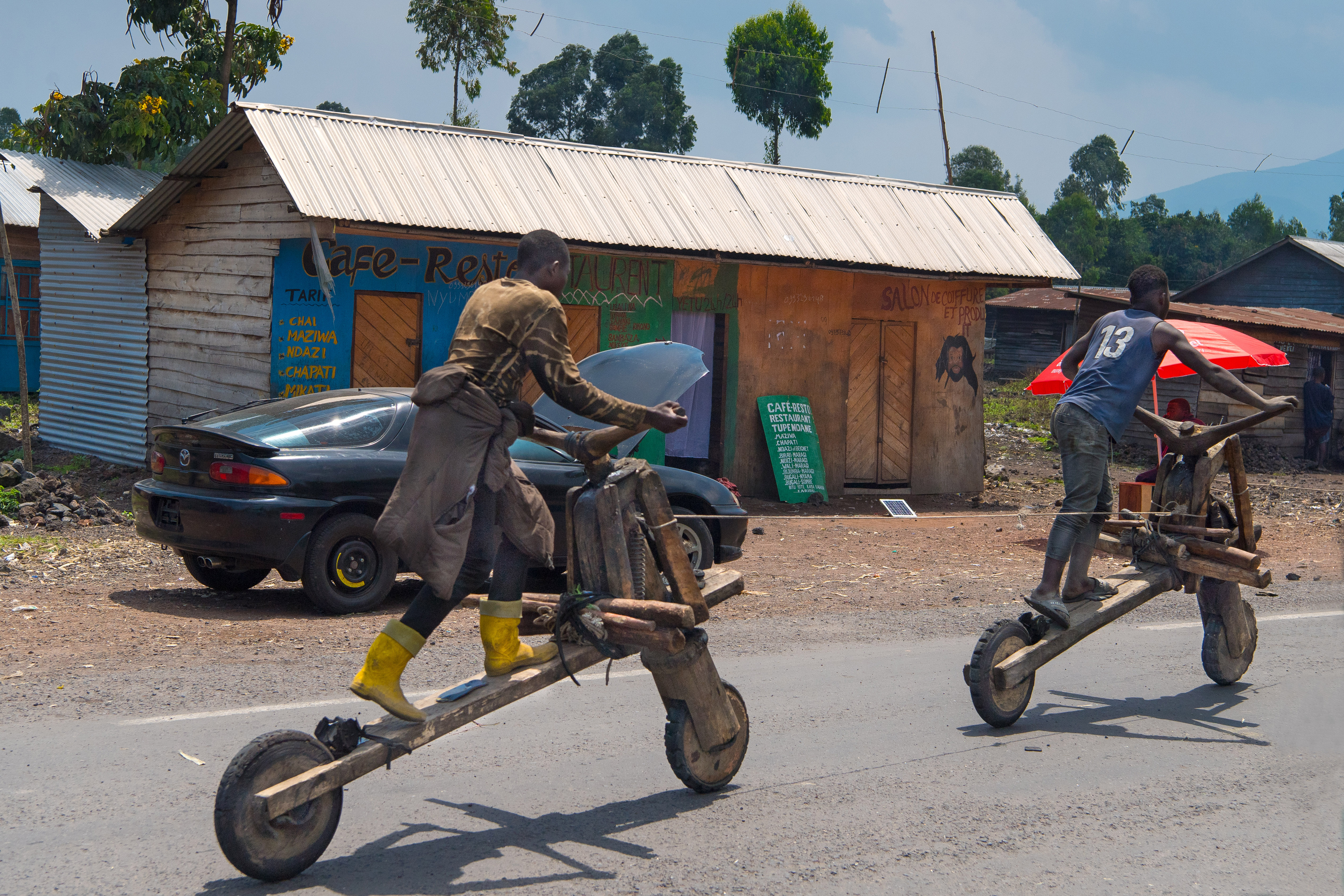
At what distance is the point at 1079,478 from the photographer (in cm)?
559

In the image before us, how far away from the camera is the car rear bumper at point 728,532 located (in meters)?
9.67

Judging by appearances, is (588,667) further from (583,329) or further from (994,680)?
(583,329)

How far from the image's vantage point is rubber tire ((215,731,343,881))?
3.31 metres

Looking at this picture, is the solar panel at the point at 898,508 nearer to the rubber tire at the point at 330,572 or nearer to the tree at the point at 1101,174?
the rubber tire at the point at 330,572

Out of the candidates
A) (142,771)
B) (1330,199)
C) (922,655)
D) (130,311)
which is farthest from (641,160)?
(1330,199)

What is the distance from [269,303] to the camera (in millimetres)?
12711

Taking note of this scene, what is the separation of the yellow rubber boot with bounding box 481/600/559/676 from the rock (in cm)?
896

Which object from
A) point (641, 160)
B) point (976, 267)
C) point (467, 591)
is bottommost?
point (467, 591)

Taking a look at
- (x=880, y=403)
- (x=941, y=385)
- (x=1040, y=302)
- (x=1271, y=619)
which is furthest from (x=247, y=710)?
(x=1040, y=302)

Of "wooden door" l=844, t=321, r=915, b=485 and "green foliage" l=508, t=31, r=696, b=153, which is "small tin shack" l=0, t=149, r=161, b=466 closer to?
"wooden door" l=844, t=321, r=915, b=485

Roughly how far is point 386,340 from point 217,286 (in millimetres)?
2266

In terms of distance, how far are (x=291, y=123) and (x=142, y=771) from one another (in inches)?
377

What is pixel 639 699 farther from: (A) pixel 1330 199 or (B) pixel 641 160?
(A) pixel 1330 199

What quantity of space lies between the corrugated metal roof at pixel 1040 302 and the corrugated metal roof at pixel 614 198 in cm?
1605
